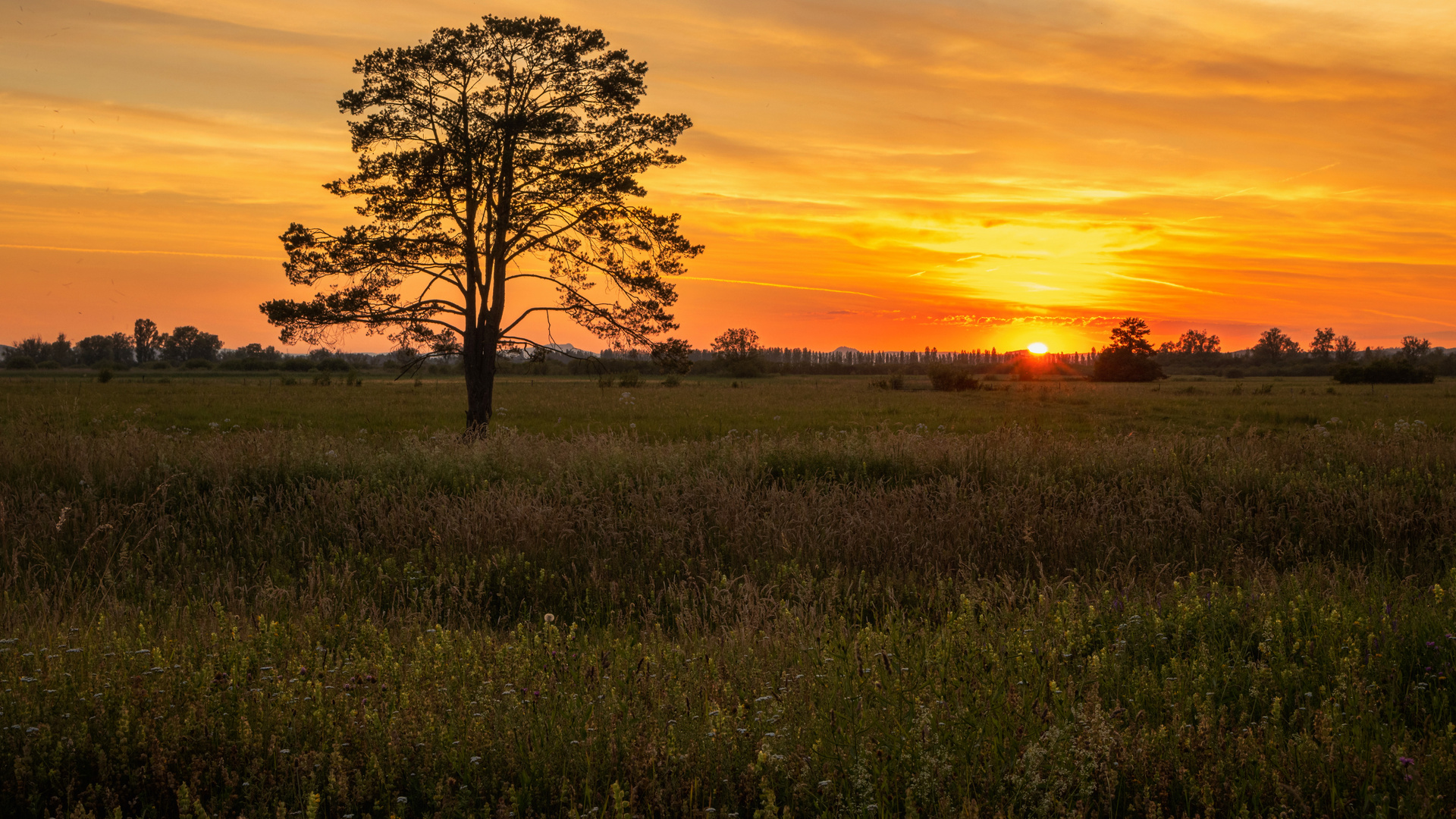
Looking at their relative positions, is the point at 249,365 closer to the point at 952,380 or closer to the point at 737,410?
the point at 952,380

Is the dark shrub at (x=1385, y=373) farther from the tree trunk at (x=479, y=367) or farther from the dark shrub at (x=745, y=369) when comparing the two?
the tree trunk at (x=479, y=367)

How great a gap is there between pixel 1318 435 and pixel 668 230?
13530mm

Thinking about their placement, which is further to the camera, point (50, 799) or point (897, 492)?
point (897, 492)

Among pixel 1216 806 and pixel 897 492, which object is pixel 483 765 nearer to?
pixel 1216 806

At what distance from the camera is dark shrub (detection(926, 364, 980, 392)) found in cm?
5337

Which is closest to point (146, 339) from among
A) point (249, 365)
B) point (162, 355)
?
point (162, 355)

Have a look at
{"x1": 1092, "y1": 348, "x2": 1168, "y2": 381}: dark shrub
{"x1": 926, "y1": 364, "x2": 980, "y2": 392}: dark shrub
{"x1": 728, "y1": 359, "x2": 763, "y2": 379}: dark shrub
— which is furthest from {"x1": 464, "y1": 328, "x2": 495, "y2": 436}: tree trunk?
{"x1": 1092, "y1": 348, "x2": 1168, "y2": 381}: dark shrub

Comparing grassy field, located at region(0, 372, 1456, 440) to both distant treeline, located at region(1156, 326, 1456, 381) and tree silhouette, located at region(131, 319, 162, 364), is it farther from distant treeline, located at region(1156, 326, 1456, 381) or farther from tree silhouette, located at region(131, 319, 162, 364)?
tree silhouette, located at region(131, 319, 162, 364)

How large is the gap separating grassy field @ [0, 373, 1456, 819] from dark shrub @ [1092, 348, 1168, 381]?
291 feet

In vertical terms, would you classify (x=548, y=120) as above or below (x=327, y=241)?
above

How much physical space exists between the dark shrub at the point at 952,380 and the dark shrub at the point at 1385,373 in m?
36.5

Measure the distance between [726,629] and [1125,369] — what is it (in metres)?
100

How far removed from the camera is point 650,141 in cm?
1902

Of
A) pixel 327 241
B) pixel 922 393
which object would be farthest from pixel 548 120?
pixel 922 393
